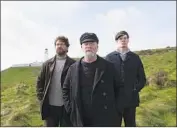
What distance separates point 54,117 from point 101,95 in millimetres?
1563

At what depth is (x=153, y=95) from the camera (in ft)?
91.0

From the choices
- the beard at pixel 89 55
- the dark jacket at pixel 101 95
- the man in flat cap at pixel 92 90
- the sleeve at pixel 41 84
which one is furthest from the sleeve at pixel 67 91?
the sleeve at pixel 41 84

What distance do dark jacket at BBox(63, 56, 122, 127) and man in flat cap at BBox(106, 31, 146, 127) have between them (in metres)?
1.25

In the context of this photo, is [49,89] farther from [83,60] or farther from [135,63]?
[135,63]

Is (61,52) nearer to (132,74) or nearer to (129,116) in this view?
(132,74)

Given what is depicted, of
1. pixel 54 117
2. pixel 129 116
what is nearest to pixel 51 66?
pixel 54 117

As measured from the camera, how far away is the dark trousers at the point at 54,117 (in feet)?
25.2

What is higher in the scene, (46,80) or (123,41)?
(123,41)

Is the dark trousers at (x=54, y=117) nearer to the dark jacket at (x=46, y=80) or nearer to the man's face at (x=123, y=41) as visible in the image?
the dark jacket at (x=46, y=80)

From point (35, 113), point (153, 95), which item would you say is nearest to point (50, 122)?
point (35, 113)

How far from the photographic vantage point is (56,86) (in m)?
7.71

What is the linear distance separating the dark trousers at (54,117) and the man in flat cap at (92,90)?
A: 97 cm

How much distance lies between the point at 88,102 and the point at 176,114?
16808 mm

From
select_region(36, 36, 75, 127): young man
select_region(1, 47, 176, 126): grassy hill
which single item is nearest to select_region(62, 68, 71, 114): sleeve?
select_region(36, 36, 75, 127): young man
